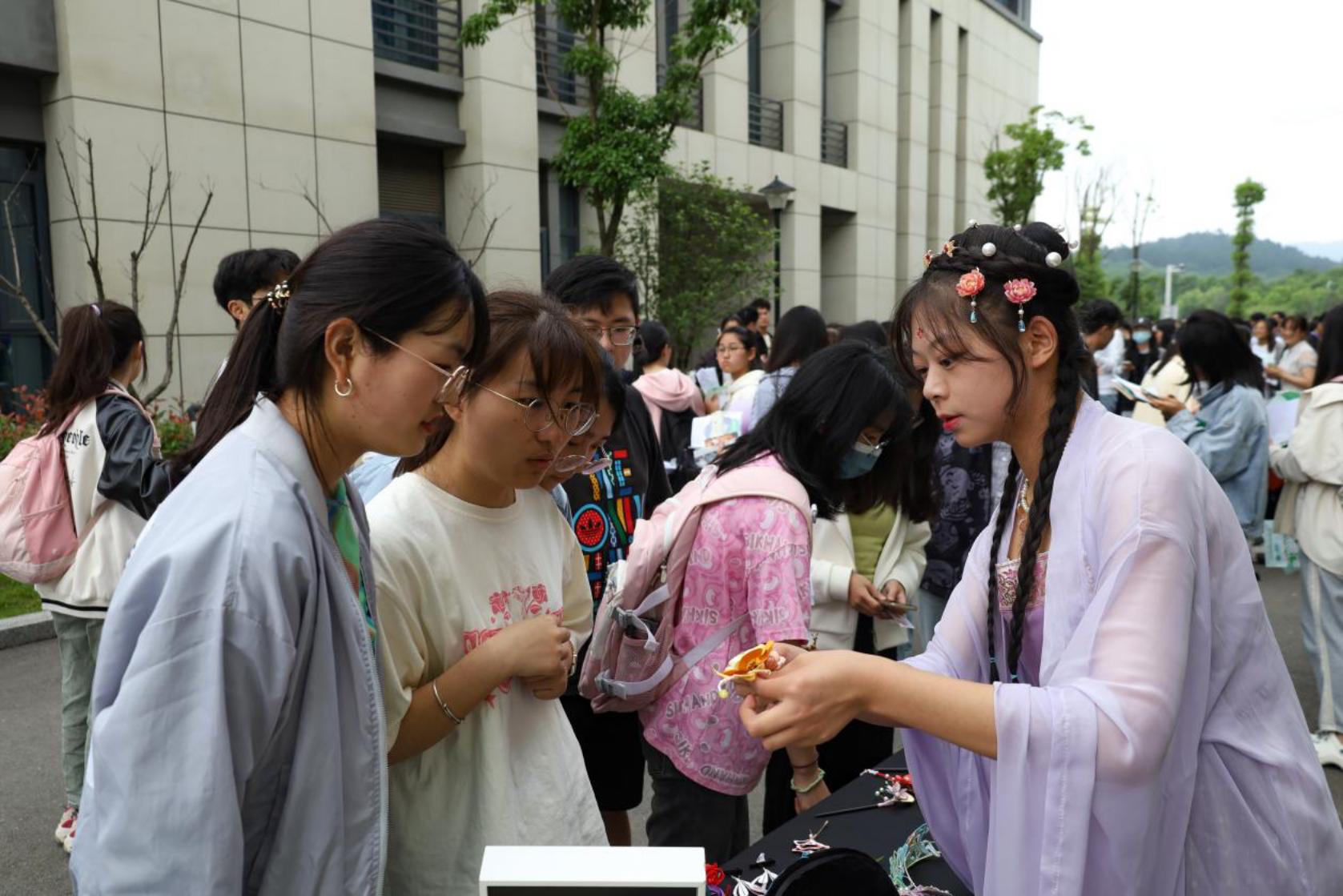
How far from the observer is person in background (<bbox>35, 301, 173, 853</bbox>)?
3.36 meters

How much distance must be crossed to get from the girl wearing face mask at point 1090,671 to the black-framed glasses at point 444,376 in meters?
0.63

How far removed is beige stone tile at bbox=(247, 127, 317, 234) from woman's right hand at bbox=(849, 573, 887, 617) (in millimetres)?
8527

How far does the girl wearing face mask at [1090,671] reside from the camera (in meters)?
1.35

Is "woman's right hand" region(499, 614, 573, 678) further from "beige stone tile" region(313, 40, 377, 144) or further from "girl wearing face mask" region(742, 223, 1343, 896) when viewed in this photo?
"beige stone tile" region(313, 40, 377, 144)

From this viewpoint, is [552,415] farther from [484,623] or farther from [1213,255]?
[1213,255]

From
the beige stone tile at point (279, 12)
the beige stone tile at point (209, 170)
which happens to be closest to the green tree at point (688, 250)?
the beige stone tile at point (279, 12)

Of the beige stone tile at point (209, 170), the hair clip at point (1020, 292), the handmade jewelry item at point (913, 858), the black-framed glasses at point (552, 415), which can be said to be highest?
the beige stone tile at point (209, 170)

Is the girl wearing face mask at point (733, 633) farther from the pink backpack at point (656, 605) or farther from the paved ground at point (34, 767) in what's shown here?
the paved ground at point (34, 767)

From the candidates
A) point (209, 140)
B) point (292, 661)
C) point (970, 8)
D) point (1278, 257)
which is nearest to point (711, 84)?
point (209, 140)

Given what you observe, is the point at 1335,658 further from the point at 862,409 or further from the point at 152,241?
the point at 152,241

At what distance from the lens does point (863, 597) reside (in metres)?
3.03

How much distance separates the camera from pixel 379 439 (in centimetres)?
135

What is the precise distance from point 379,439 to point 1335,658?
4726 mm

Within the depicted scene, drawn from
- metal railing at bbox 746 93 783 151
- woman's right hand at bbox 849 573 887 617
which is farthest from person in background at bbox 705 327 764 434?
metal railing at bbox 746 93 783 151
